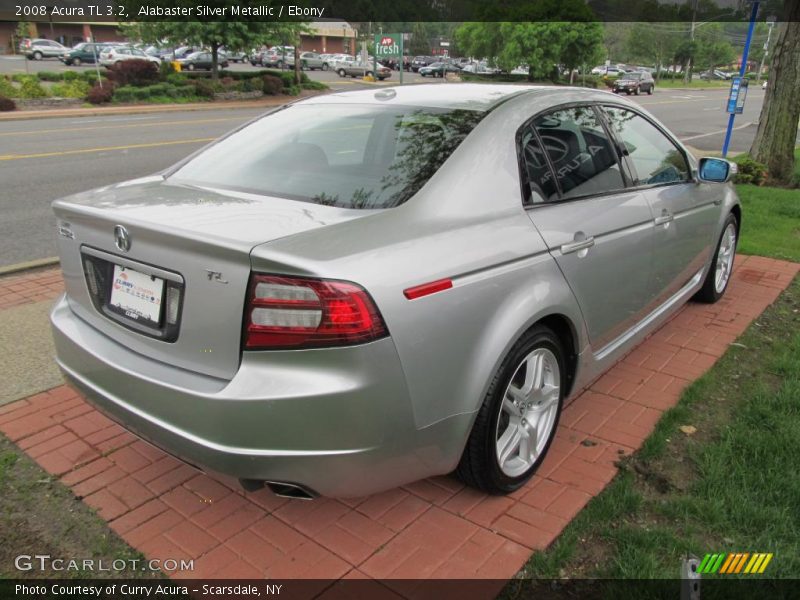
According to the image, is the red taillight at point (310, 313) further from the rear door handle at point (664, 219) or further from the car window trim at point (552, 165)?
the rear door handle at point (664, 219)

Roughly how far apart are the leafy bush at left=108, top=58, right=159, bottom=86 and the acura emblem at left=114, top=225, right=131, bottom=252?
95.5 ft

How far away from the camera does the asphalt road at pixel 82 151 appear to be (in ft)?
23.8

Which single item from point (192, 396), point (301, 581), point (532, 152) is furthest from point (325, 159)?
point (301, 581)

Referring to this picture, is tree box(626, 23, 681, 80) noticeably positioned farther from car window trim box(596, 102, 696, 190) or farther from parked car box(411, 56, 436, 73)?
car window trim box(596, 102, 696, 190)

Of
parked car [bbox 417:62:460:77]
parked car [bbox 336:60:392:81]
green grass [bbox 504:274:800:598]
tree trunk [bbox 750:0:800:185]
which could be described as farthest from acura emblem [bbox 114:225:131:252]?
parked car [bbox 417:62:460:77]

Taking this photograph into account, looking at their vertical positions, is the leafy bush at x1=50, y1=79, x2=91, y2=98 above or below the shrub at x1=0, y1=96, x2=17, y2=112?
above

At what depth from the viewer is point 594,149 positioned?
3359 mm

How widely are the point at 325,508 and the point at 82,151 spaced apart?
12.6 meters

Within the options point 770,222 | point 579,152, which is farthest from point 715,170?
point 770,222

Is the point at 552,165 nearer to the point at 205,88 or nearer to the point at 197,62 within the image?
the point at 205,88

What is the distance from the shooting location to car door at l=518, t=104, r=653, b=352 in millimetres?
2859

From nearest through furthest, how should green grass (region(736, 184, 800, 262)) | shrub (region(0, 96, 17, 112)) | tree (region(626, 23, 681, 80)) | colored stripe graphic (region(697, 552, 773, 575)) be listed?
colored stripe graphic (region(697, 552, 773, 575))
green grass (region(736, 184, 800, 262))
shrub (region(0, 96, 17, 112))
tree (region(626, 23, 681, 80))

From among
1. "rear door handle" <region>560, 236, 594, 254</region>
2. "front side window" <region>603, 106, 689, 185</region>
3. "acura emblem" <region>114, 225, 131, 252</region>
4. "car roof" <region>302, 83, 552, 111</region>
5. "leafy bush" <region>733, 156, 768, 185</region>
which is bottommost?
"leafy bush" <region>733, 156, 768, 185</region>

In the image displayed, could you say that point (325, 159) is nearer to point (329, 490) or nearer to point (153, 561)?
point (329, 490)
